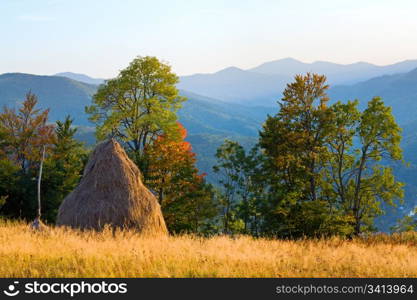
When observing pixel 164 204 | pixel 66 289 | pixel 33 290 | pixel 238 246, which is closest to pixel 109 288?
pixel 66 289

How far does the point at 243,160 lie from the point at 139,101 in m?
12.5

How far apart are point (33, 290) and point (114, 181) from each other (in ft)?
25.1

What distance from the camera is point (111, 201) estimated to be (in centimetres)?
1420

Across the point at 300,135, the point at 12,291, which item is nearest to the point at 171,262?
the point at 12,291

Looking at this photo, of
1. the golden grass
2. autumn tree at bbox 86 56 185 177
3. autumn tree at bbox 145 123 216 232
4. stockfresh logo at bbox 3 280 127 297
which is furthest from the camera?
autumn tree at bbox 86 56 185 177

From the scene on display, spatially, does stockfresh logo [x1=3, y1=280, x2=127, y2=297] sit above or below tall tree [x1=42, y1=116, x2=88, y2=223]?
above

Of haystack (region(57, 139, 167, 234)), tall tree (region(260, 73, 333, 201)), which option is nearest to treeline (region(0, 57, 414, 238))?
tall tree (region(260, 73, 333, 201))

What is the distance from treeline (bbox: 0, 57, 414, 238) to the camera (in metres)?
31.4

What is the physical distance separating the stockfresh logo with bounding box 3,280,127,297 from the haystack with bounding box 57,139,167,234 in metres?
6.80

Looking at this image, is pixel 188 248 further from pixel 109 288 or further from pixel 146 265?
pixel 109 288

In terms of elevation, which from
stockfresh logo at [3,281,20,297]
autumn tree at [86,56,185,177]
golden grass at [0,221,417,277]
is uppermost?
autumn tree at [86,56,185,177]

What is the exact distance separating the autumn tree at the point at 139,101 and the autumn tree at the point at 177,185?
2.69 meters

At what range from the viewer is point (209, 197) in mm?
39562

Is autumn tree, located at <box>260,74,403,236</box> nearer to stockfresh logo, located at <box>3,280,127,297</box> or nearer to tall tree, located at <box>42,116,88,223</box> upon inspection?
tall tree, located at <box>42,116,88,223</box>
